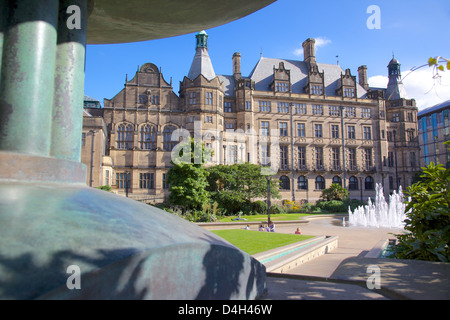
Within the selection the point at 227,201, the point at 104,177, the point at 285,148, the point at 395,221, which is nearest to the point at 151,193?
the point at 104,177

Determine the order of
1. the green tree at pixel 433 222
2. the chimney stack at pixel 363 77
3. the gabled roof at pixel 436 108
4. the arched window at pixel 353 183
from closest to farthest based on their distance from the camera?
1. the green tree at pixel 433 222
2. the arched window at pixel 353 183
3. the chimney stack at pixel 363 77
4. the gabled roof at pixel 436 108

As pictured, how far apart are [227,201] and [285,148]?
16.0 m

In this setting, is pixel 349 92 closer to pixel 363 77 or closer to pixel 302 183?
pixel 363 77

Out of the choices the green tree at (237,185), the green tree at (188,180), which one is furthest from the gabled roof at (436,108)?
the green tree at (188,180)

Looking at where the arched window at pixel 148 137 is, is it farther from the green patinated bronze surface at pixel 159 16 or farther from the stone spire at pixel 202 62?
the green patinated bronze surface at pixel 159 16

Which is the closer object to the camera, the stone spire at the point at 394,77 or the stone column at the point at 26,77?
the stone column at the point at 26,77

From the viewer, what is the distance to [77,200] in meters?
2.79

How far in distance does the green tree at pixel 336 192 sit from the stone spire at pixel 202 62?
20.3 m

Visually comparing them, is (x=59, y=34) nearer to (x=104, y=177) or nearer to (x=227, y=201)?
(x=227, y=201)

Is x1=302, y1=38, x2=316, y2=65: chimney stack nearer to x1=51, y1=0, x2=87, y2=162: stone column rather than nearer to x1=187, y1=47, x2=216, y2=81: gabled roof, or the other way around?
x1=187, y1=47, x2=216, y2=81: gabled roof

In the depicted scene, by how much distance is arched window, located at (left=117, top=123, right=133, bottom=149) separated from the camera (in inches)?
1387

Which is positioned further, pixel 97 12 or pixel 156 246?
pixel 97 12

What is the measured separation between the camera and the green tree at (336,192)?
3847 cm
